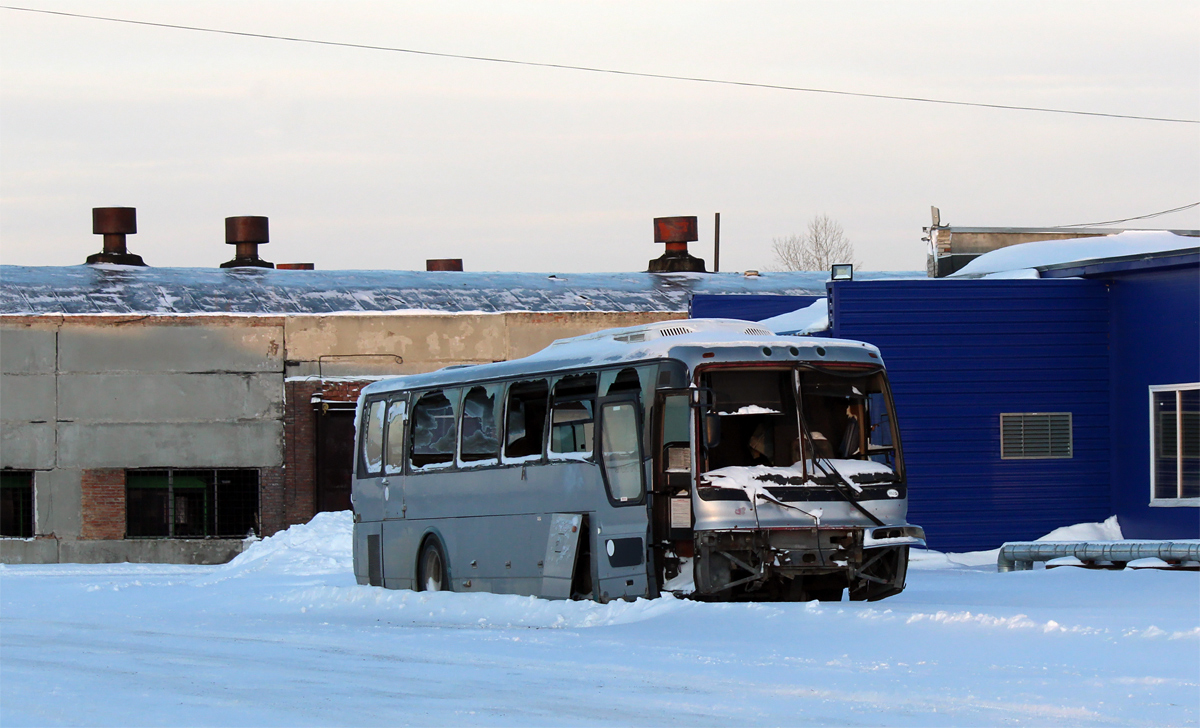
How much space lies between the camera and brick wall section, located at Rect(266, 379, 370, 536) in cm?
3647

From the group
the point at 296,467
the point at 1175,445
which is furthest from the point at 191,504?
the point at 1175,445

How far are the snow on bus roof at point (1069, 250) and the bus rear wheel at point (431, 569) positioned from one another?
11.7 metres

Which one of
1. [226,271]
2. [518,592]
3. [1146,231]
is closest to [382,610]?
[518,592]

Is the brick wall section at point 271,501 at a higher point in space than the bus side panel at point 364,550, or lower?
lower

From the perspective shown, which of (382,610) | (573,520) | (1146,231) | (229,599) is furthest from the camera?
(1146,231)

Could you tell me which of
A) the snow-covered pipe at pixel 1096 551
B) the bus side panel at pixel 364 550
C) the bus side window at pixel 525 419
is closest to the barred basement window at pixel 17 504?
the bus side panel at pixel 364 550

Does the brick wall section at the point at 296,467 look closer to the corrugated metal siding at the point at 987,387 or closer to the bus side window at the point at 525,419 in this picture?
the corrugated metal siding at the point at 987,387

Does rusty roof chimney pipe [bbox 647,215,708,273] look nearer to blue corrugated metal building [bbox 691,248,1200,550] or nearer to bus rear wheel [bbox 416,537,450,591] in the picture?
blue corrugated metal building [bbox 691,248,1200,550]

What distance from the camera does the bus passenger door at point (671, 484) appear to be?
50.2 feet

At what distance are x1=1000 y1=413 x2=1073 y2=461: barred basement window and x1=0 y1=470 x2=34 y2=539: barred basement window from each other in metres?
22.2

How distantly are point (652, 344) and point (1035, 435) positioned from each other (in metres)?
A: 11.2

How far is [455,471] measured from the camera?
63.2 ft

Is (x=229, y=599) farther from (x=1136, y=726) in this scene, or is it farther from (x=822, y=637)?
(x=1136, y=726)

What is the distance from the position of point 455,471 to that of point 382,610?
1.94 meters
